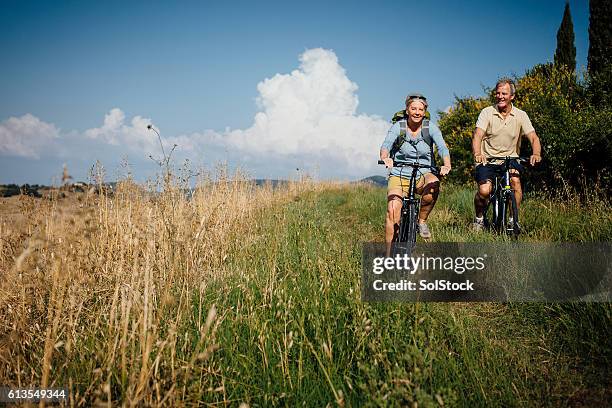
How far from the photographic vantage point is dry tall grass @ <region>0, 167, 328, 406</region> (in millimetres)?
1863

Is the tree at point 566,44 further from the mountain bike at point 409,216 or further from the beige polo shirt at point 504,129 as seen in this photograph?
the mountain bike at point 409,216

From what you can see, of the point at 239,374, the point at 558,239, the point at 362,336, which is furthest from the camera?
the point at 558,239

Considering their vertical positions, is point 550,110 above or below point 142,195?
above

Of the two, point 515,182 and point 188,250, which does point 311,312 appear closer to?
point 188,250

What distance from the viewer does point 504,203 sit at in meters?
4.95

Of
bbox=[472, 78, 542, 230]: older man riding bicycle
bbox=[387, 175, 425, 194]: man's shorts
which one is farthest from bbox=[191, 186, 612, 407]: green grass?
bbox=[472, 78, 542, 230]: older man riding bicycle

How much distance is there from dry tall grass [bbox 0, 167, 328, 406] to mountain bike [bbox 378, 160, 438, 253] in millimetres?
1976

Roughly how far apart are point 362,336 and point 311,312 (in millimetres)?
584

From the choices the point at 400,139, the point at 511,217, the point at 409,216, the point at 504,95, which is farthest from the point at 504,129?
the point at 409,216

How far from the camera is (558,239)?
14.6 ft

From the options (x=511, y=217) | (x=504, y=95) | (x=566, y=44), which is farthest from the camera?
(x=566, y=44)

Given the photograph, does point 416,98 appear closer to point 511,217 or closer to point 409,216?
point 409,216

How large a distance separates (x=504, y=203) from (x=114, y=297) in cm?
473

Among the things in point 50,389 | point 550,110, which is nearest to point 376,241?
point 50,389
